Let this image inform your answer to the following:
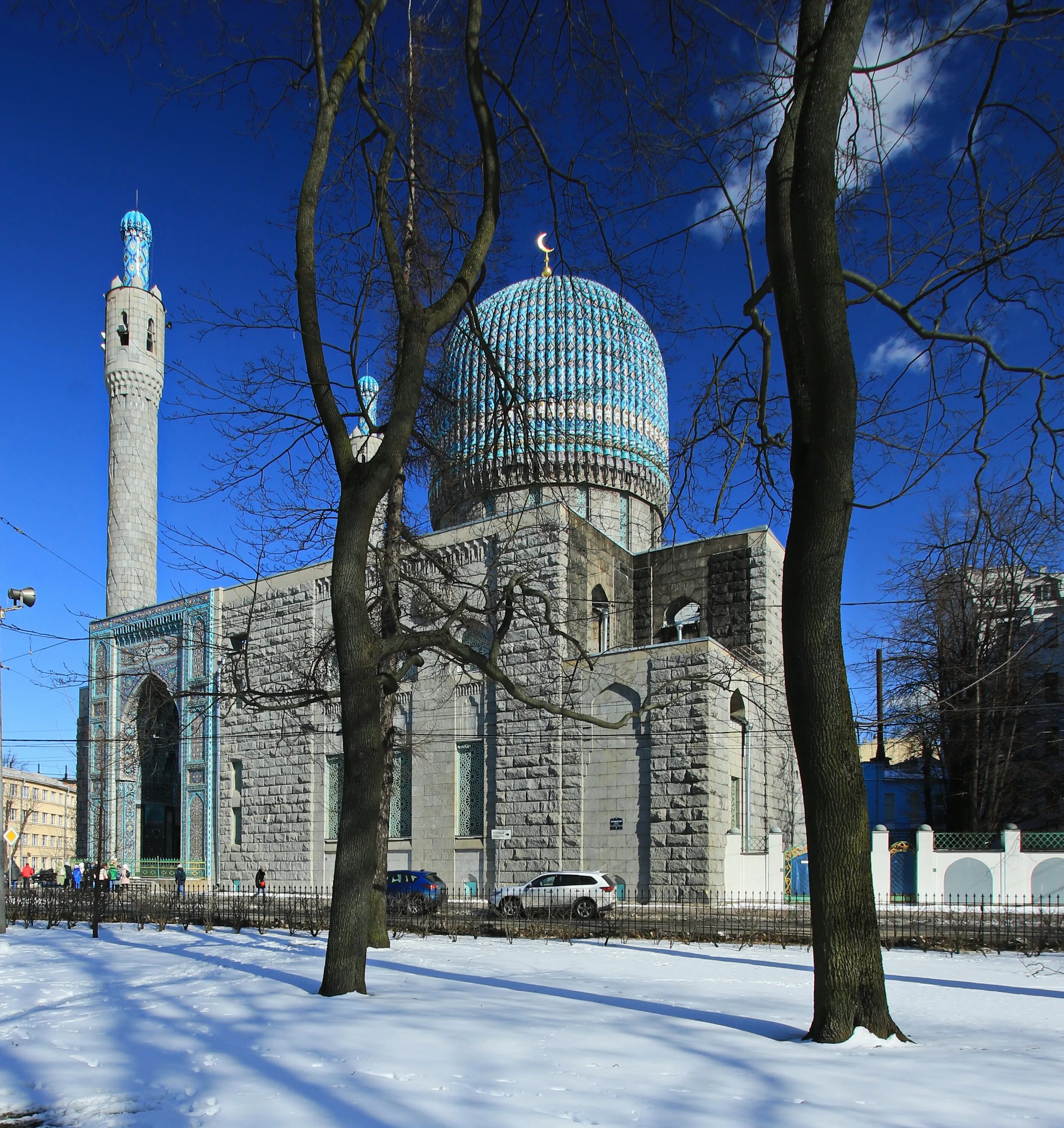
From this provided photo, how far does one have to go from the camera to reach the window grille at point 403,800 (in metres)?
30.2

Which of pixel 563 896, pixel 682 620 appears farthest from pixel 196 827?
pixel 563 896

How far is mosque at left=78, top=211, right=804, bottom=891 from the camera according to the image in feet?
83.0

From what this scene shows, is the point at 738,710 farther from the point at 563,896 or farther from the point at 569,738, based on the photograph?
the point at 563,896

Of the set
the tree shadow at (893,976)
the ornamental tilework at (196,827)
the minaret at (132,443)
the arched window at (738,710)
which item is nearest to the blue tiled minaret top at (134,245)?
the minaret at (132,443)

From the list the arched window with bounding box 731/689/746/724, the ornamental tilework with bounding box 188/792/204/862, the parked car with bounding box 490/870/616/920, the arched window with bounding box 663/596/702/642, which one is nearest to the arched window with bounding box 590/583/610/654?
the arched window with bounding box 663/596/702/642

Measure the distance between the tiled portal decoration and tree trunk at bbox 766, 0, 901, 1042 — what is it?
29.3 meters

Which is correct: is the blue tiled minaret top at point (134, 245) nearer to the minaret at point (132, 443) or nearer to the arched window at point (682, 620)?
the minaret at point (132, 443)

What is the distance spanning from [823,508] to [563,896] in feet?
54.2

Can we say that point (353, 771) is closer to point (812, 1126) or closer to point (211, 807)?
point (812, 1126)

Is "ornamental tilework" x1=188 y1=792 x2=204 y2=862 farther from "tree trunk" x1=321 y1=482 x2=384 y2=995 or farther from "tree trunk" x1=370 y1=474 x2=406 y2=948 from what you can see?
"tree trunk" x1=321 y1=482 x2=384 y2=995

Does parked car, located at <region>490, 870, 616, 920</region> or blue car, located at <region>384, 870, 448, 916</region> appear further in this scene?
blue car, located at <region>384, 870, 448, 916</region>

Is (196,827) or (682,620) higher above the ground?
(682,620)

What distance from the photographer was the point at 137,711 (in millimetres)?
39281

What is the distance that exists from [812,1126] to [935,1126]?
534 mm
